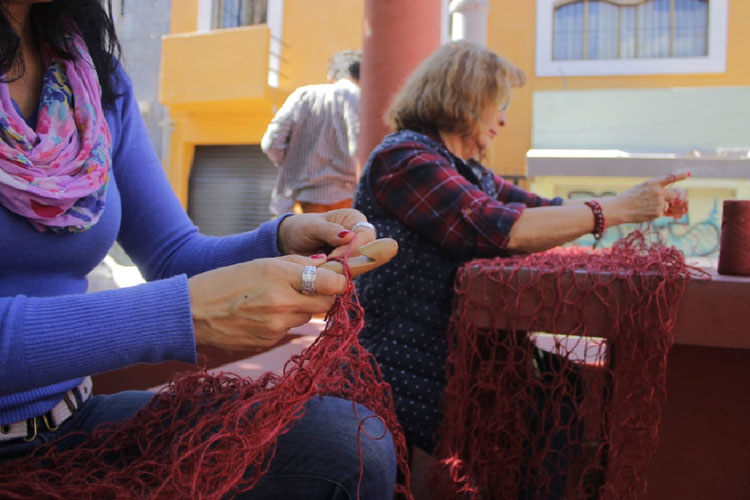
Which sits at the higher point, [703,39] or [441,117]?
[703,39]

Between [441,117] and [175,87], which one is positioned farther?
[175,87]

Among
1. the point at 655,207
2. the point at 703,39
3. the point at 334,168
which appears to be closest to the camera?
the point at 655,207

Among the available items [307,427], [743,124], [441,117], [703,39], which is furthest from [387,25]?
[703,39]

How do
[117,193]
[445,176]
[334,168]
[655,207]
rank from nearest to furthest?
[117,193] < [445,176] < [655,207] < [334,168]

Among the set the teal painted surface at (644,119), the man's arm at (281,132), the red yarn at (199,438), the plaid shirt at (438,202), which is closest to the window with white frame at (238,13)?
the teal painted surface at (644,119)

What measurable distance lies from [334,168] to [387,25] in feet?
3.13

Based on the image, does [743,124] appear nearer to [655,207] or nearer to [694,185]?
[694,185]

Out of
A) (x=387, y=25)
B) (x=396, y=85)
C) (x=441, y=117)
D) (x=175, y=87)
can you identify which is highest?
(x=175, y=87)

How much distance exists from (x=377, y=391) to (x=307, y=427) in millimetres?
141

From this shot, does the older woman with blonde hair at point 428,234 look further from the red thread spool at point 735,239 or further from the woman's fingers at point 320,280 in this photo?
the woman's fingers at point 320,280

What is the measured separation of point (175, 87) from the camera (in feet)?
29.5

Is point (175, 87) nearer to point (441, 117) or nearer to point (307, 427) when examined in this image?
point (441, 117)

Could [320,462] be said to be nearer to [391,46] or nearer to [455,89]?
[455,89]

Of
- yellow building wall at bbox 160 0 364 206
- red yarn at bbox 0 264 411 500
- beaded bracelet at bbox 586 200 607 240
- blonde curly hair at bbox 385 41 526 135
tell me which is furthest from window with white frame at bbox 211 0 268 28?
red yarn at bbox 0 264 411 500
